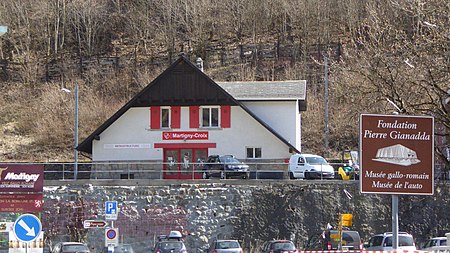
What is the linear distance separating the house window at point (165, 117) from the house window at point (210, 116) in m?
2.03

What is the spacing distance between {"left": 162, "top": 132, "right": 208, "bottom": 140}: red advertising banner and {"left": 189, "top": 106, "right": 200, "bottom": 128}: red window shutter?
0.48 metres

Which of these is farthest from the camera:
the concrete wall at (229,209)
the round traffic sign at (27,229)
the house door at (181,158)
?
the house door at (181,158)

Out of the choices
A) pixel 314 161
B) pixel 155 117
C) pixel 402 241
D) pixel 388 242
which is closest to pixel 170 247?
pixel 388 242

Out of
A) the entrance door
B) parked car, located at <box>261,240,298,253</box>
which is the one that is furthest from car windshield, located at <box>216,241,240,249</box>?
the entrance door

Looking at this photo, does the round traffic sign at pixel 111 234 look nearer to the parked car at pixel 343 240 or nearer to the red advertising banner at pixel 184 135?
the parked car at pixel 343 240

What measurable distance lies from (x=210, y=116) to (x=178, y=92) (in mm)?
2304

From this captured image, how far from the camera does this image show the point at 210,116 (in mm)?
51406

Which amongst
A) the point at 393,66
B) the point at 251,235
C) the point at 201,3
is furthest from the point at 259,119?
the point at 201,3

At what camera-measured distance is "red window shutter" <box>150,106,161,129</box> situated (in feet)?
169

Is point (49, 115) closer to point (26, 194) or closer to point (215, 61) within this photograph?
point (215, 61)

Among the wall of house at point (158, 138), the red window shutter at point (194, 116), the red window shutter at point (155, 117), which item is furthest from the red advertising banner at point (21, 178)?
the red window shutter at point (194, 116)

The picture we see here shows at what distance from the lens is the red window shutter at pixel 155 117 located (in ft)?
169

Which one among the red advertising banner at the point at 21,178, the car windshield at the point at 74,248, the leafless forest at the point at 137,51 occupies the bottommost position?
the car windshield at the point at 74,248

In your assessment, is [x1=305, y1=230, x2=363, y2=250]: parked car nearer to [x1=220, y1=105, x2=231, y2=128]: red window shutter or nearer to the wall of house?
the wall of house
